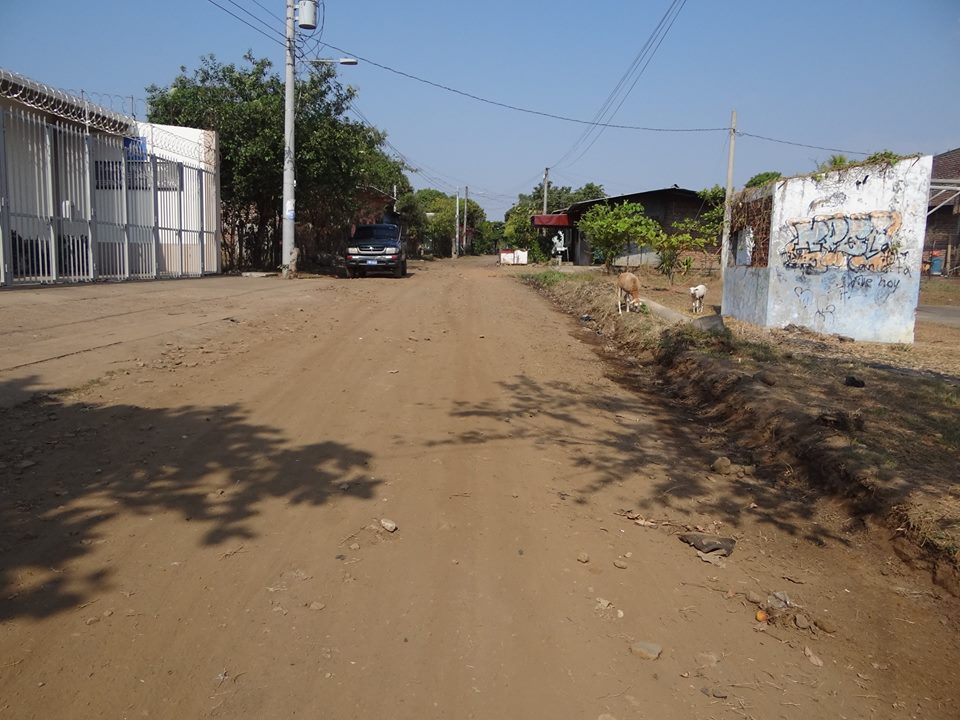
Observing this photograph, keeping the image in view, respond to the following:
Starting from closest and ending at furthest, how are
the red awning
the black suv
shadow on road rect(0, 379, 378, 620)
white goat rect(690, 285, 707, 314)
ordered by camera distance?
shadow on road rect(0, 379, 378, 620) < white goat rect(690, 285, 707, 314) < the black suv < the red awning

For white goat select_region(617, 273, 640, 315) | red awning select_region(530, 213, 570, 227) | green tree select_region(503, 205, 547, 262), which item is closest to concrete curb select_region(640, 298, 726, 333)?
white goat select_region(617, 273, 640, 315)

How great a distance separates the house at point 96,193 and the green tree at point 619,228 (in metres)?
12.8

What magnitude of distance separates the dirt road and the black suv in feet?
55.8

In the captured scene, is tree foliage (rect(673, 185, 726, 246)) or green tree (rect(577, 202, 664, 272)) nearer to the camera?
tree foliage (rect(673, 185, 726, 246))

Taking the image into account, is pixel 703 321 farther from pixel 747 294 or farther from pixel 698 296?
pixel 698 296

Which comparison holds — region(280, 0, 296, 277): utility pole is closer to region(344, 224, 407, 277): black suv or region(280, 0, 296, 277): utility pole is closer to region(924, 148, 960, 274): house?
region(344, 224, 407, 277): black suv

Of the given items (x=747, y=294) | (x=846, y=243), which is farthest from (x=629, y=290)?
(x=846, y=243)

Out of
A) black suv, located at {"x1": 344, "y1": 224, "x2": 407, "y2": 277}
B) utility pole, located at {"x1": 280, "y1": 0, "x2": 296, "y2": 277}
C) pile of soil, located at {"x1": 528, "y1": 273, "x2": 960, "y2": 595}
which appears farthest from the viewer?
black suv, located at {"x1": 344, "y1": 224, "x2": 407, "y2": 277}

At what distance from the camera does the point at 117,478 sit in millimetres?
4242

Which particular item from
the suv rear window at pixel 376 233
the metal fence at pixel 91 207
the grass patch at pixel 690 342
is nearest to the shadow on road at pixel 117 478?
the grass patch at pixel 690 342

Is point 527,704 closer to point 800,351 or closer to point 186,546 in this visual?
point 186,546

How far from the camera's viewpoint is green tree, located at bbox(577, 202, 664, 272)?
24.2 metres

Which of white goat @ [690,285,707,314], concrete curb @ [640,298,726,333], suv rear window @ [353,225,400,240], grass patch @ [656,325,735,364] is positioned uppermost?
suv rear window @ [353,225,400,240]

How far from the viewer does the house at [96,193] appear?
1271 centimetres
